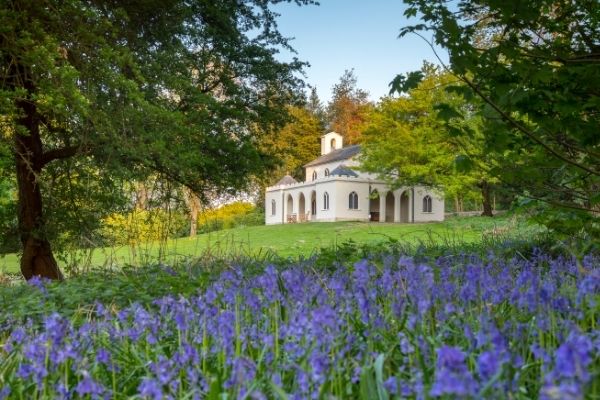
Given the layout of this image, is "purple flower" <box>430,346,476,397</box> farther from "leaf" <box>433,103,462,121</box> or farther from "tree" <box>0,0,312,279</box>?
"tree" <box>0,0,312,279</box>

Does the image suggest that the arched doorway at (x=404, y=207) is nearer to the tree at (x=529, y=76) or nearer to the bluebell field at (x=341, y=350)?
the tree at (x=529, y=76)

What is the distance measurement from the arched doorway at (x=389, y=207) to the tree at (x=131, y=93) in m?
36.8

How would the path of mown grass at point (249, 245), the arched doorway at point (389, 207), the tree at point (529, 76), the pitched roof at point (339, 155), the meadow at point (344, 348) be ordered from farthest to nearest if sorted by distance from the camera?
the pitched roof at point (339, 155) < the arched doorway at point (389, 207) < the path of mown grass at point (249, 245) < the tree at point (529, 76) < the meadow at point (344, 348)

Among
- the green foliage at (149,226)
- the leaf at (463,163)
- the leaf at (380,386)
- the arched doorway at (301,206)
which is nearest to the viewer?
the leaf at (380,386)

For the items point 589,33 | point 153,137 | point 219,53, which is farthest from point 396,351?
point 219,53

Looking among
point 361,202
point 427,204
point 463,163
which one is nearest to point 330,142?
point 361,202

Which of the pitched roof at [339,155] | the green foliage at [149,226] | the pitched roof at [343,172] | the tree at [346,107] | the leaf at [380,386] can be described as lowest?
the leaf at [380,386]

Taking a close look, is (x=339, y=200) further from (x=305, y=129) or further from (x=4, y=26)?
(x=4, y=26)

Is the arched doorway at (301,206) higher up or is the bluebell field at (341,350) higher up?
the arched doorway at (301,206)

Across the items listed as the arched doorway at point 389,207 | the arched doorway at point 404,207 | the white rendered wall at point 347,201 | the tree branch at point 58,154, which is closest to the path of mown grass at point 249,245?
the tree branch at point 58,154

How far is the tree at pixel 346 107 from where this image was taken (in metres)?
63.7

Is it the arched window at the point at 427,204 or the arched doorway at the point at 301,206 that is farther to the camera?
the arched doorway at the point at 301,206

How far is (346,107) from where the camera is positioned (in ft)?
215

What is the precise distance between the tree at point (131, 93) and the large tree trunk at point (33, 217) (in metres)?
0.02
